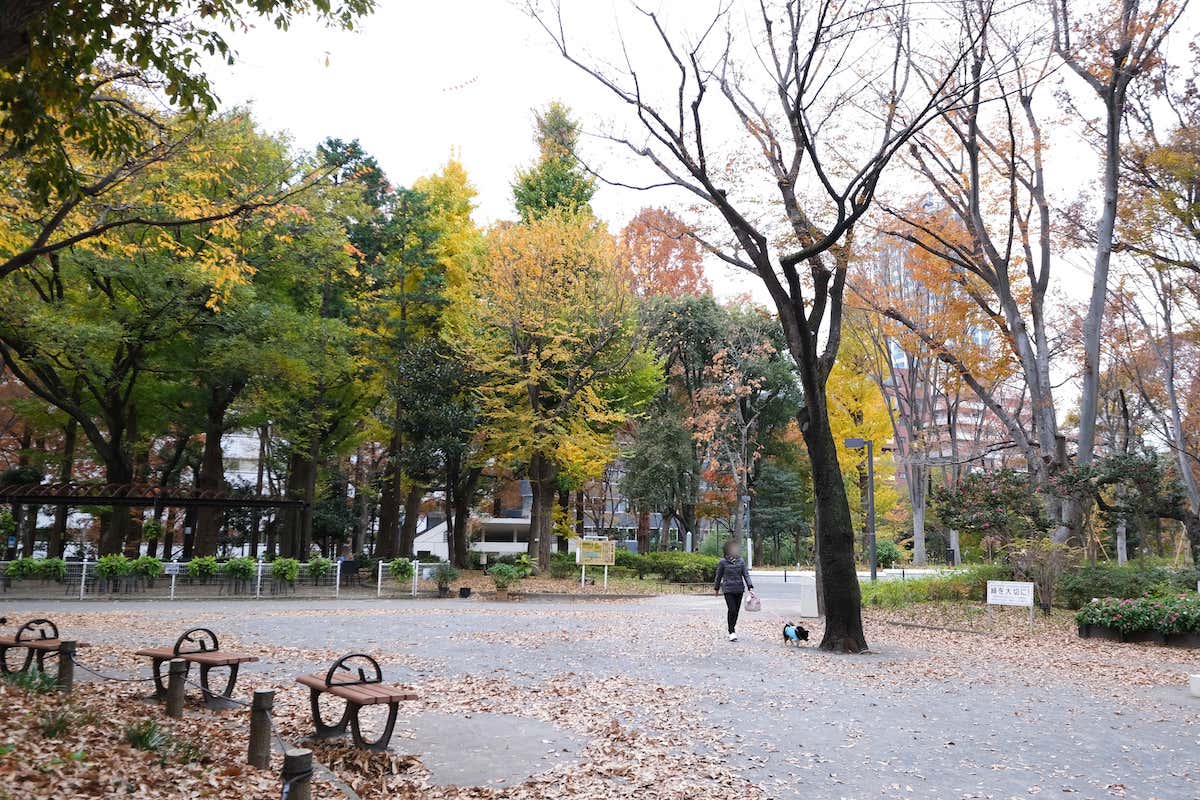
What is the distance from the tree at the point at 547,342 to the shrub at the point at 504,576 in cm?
A: 322

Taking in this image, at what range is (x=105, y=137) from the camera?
6.84 metres

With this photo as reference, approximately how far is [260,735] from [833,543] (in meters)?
9.05

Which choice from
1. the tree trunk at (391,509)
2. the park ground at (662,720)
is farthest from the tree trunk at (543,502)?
the park ground at (662,720)

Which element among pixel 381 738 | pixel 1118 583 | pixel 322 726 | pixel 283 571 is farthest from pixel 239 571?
pixel 1118 583

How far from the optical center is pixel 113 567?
1806 cm

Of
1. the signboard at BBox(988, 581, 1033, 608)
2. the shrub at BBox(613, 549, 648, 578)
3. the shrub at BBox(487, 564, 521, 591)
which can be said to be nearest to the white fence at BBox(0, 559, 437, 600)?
the shrub at BBox(487, 564, 521, 591)

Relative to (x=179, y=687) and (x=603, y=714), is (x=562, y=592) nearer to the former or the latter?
(x=603, y=714)

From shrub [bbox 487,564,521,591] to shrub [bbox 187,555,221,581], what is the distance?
6834mm

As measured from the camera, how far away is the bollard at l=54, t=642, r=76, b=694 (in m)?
6.73

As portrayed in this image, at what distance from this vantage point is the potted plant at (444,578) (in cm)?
2073

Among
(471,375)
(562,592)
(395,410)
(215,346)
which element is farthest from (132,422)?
(562,592)

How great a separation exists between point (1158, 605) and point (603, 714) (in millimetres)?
10719

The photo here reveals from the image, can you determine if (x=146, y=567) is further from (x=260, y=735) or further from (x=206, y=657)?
(x=260, y=735)

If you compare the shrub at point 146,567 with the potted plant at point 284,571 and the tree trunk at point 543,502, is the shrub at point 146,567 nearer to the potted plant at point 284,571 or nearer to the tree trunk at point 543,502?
the potted plant at point 284,571
